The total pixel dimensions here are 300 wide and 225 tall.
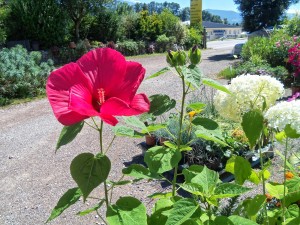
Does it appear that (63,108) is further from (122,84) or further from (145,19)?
(145,19)

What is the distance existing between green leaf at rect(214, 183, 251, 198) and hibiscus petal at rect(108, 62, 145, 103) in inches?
12.8

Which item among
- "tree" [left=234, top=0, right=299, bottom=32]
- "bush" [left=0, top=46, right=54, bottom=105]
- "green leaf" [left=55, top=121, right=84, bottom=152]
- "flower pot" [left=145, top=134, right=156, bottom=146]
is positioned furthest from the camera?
"tree" [left=234, top=0, right=299, bottom=32]

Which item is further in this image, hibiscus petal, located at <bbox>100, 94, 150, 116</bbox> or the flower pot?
the flower pot

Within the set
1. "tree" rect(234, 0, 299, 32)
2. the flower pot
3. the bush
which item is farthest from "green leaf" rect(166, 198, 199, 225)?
A: "tree" rect(234, 0, 299, 32)

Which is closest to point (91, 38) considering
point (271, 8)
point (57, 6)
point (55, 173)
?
point (57, 6)

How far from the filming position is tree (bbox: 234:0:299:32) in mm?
18734

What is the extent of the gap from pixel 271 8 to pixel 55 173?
57.7 ft

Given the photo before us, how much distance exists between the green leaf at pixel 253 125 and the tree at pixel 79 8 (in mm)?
15749

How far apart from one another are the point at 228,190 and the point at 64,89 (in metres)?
0.44

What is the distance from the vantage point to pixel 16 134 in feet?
19.6

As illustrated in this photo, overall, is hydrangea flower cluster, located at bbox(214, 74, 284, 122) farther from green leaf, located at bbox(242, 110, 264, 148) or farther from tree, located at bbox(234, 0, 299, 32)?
tree, located at bbox(234, 0, 299, 32)

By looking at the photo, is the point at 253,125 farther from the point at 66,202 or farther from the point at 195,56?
the point at 66,202

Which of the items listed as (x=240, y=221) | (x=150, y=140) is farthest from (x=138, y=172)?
(x=150, y=140)

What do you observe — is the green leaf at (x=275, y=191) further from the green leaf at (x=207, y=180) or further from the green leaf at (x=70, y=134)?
the green leaf at (x=70, y=134)
